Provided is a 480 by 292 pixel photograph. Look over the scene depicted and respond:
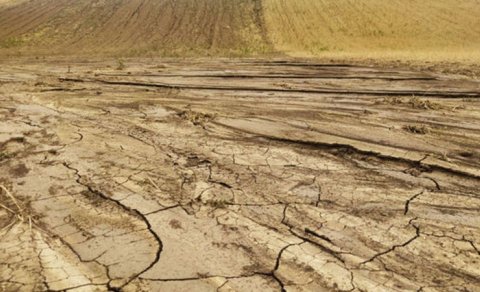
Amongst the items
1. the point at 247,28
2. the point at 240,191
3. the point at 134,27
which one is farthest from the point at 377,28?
the point at 240,191

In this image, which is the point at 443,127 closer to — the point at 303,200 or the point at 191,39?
the point at 303,200

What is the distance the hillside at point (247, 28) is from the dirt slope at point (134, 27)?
42 mm

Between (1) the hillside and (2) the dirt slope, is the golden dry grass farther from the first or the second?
(2) the dirt slope

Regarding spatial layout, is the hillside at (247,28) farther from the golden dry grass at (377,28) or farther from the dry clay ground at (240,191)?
the dry clay ground at (240,191)

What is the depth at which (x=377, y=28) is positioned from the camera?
67.4 ft

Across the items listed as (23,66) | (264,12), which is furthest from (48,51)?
(264,12)

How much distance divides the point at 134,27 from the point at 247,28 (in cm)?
534

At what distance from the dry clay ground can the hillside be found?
8.39 metres

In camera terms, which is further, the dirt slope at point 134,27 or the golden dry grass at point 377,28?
the dirt slope at point 134,27

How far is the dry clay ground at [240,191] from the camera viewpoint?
3.51 m

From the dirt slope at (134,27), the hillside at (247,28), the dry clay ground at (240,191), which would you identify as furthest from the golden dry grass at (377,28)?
the dry clay ground at (240,191)

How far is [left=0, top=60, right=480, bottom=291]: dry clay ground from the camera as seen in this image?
351cm

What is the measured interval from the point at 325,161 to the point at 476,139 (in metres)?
2.24

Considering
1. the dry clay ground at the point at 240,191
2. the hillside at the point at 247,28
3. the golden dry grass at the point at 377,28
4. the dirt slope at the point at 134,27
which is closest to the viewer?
the dry clay ground at the point at 240,191
